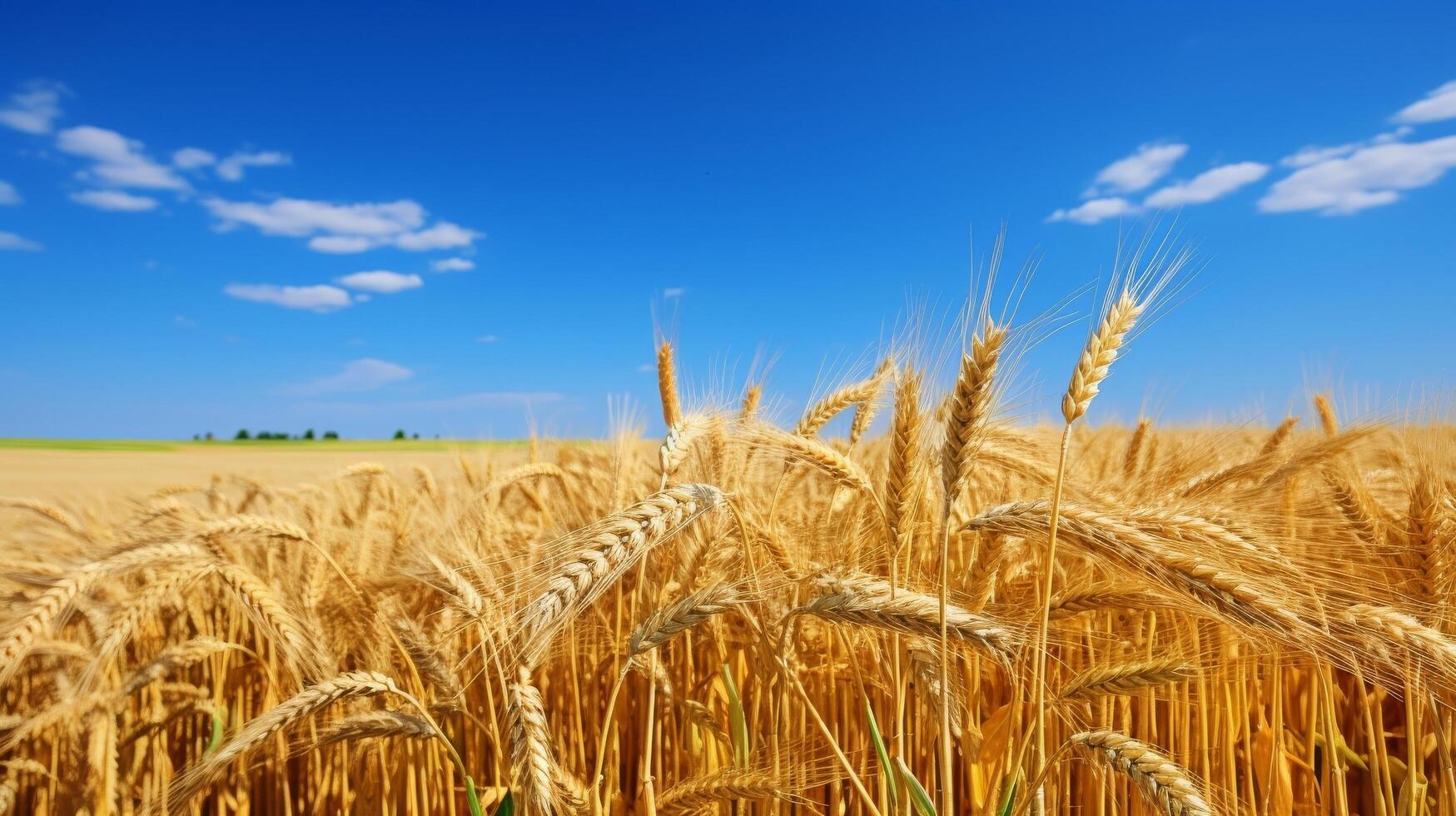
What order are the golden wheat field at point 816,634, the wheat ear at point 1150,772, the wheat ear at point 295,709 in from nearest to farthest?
1. the wheat ear at point 1150,772
2. the golden wheat field at point 816,634
3. the wheat ear at point 295,709

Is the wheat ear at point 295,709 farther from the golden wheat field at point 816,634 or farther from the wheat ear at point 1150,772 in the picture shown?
the wheat ear at point 1150,772

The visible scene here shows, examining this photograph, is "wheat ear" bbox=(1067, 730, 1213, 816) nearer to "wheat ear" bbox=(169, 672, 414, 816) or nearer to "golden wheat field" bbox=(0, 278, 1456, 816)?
"golden wheat field" bbox=(0, 278, 1456, 816)

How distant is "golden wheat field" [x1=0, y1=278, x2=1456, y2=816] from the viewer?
53.0 inches

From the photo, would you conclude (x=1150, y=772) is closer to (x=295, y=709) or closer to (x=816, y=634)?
(x=816, y=634)

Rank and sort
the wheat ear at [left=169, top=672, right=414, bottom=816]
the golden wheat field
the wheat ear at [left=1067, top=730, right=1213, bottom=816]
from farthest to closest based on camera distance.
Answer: the wheat ear at [left=169, top=672, right=414, bottom=816] → the golden wheat field → the wheat ear at [left=1067, top=730, right=1213, bottom=816]

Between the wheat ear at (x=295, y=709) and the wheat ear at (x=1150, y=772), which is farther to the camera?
the wheat ear at (x=295, y=709)

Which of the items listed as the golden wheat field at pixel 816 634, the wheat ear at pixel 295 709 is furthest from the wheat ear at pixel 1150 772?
the wheat ear at pixel 295 709

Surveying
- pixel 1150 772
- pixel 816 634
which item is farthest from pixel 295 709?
pixel 1150 772

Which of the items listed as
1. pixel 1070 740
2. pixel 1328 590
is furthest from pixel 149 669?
pixel 1328 590

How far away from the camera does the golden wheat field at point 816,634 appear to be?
1.35 meters

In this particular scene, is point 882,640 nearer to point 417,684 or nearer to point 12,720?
point 417,684

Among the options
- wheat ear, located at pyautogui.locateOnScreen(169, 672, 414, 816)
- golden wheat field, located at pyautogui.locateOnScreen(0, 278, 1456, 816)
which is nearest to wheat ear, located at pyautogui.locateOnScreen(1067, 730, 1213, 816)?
golden wheat field, located at pyautogui.locateOnScreen(0, 278, 1456, 816)

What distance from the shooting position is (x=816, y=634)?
7.64 feet

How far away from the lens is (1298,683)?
2846 mm
